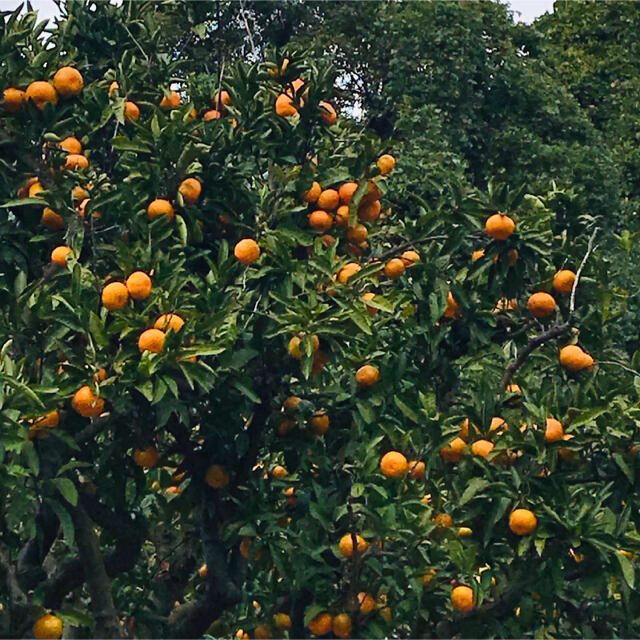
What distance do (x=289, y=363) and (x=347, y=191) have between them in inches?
28.4

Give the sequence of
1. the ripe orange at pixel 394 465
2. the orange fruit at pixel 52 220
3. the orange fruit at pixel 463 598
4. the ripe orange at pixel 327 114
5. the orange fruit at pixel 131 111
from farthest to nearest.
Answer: the ripe orange at pixel 327 114 < the orange fruit at pixel 131 111 < the orange fruit at pixel 52 220 < the ripe orange at pixel 394 465 < the orange fruit at pixel 463 598

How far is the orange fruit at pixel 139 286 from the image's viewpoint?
170 inches

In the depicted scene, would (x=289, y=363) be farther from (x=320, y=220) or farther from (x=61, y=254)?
(x=61, y=254)

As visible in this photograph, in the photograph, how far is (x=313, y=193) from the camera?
4.88 m

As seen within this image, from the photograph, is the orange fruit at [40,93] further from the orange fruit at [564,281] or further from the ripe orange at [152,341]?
the orange fruit at [564,281]

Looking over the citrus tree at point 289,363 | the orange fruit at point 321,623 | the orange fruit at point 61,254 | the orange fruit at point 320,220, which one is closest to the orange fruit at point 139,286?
the citrus tree at point 289,363

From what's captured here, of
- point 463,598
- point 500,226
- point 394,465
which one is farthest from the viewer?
point 500,226

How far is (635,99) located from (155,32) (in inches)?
543

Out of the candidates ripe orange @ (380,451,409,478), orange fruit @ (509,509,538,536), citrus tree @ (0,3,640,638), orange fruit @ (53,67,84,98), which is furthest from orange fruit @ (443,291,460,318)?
orange fruit @ (53,67,84,98)

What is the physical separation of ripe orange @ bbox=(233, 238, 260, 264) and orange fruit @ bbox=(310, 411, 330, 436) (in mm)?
648

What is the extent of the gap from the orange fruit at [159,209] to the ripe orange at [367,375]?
0.89 metres

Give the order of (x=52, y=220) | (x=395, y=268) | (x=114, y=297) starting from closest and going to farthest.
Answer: (x=114, y=297) < (x=52, y=220) < (x=395, y=268)

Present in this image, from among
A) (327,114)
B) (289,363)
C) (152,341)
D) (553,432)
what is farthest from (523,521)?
(327,114)

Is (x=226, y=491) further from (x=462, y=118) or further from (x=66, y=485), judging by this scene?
(x=462, y=118)
